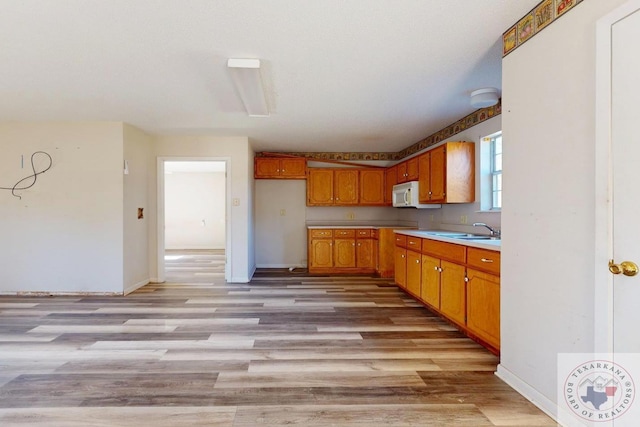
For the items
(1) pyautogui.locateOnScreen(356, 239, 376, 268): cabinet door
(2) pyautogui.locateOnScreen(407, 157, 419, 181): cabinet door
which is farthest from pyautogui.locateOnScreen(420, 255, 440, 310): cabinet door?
(1) pyautogui.locateOnScreen(356, 239, 376, 268): cabinet door

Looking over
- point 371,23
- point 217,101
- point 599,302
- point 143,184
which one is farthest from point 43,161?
point 599,302

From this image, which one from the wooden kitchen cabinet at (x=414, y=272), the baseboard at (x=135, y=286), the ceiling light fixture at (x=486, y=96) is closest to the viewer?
the ceiling light fixture at (x=486, y=96)

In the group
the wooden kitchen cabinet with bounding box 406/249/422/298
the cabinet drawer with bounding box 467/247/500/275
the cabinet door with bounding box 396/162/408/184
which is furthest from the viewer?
the cabinet door with bounding box 396/162/408/184

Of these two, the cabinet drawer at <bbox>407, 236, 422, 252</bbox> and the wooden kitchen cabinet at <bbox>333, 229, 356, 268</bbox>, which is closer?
the cabinet drawer at <bbox>407, 236, 422, 252</bbox>

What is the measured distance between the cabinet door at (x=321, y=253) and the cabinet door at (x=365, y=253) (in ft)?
1.61

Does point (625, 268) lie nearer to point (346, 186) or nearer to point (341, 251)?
point (341, 251)

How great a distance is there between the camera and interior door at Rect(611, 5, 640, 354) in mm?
1378

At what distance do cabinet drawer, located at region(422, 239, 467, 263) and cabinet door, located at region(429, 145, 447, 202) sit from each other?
712 millimetres

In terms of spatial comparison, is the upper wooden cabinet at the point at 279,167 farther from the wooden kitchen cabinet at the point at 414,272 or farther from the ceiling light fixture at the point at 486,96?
the ceiling light fixture at the point at 486,96

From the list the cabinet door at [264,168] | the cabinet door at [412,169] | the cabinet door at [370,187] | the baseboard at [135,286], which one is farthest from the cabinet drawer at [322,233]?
the baseboard at [135,286]

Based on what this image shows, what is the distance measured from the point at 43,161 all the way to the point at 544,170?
216 inches

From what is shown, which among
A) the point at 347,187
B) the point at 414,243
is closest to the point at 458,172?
the point at 414,243

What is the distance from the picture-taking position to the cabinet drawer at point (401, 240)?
433 cm

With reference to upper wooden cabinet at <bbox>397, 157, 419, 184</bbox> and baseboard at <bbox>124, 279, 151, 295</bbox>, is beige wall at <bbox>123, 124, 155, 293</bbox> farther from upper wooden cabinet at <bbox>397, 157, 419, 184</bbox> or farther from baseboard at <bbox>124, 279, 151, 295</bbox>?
upper wooden cabinet at <bbox>397, 157, 419, 184</bbox>
